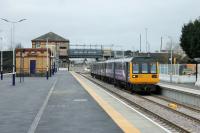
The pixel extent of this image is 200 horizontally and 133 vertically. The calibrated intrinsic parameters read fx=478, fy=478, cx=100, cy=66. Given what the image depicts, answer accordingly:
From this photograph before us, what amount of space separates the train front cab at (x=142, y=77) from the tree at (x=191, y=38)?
125 feet

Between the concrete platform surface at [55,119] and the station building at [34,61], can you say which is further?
the station building at [34,61]

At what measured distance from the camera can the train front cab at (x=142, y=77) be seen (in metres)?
33.8

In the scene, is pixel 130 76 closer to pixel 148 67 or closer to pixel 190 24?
pixel 148 67

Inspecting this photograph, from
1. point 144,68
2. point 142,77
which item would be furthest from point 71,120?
point 144,68

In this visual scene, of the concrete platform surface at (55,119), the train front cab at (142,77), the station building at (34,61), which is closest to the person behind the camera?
the concrete platform surface at (55,119)

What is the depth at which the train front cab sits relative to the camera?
33.8 meters

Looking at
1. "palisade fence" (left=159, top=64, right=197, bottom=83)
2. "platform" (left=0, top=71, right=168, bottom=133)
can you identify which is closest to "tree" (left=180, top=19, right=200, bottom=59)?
"palisade fence" (left=159, top=64, right=197, bottom=83)

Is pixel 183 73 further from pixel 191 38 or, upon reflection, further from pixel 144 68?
pixel 144 68

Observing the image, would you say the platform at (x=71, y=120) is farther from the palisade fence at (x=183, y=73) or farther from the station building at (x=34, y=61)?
the station building at (x=34, y=61)

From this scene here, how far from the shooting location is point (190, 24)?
78.1 meters

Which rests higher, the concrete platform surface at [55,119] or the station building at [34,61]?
the station building at [34,61]

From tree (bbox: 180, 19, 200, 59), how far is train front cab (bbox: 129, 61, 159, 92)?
38207 millimetres

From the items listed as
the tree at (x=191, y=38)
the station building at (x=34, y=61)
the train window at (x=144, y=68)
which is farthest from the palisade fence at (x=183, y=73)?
the station building at (x=34, y=61)

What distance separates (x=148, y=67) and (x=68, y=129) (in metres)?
21.1
